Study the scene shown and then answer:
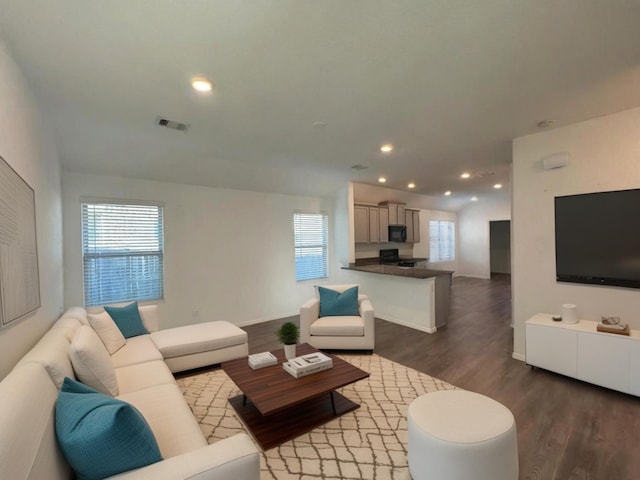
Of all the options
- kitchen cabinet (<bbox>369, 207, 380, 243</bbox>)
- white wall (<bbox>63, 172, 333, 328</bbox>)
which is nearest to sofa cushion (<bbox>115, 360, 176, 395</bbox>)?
white wall (<bbox>63, 172, 333, 328</bbox>)

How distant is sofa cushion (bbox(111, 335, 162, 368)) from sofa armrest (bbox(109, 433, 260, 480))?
5.46 ft

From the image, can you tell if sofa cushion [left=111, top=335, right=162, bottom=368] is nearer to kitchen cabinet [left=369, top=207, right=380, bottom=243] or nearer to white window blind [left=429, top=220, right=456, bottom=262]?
kitchen cabinet [left=369, top=207, right=380, bottom=243]

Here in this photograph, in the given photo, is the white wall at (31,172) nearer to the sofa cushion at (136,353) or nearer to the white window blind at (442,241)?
the sofa cushion at (136,353)

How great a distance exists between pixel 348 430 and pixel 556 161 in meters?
3.37

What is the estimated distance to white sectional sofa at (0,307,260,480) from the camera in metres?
0.94

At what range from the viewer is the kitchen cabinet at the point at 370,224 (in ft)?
20.6

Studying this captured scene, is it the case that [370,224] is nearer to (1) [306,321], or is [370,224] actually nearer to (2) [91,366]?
(1) [306,321]

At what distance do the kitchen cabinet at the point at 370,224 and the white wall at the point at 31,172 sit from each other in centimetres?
480

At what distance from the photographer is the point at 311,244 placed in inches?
241

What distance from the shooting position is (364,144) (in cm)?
354

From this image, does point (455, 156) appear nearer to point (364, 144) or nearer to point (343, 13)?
point (364, 144)

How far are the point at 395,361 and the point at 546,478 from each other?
1750 millimetres

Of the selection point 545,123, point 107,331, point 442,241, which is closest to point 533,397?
point 545,123

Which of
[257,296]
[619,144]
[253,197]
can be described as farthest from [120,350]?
[619,144]
